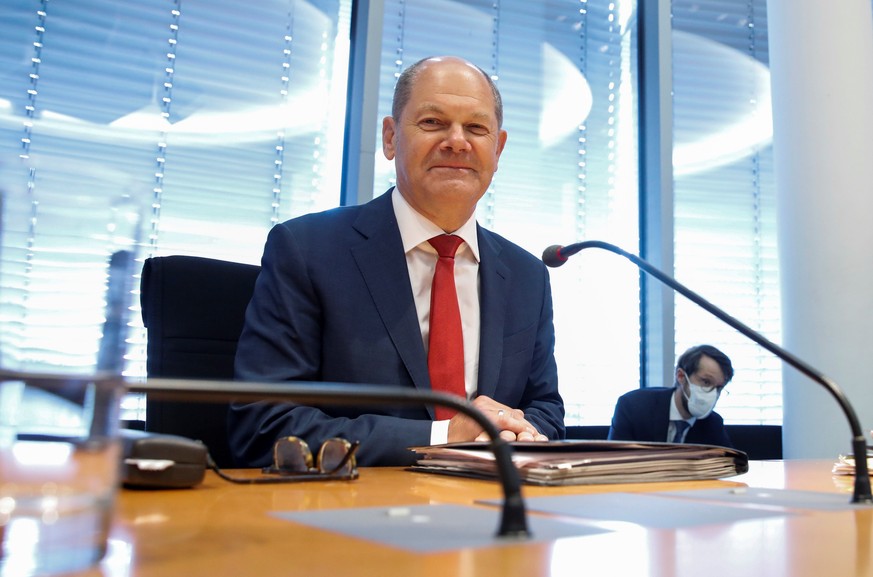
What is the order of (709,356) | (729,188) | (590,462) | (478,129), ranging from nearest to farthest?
(590,462)
(478,129)
(709,356)
(729,188)

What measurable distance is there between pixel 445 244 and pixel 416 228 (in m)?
0.08

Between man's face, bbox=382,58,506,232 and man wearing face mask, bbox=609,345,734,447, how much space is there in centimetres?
194

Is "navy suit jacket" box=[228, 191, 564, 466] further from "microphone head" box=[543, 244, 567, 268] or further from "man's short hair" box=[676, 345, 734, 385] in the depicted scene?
"man's short hair" box=[676, 345, 734, 385]

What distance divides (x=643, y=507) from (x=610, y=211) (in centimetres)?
349

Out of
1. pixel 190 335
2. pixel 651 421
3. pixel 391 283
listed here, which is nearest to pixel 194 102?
pixel 190 335

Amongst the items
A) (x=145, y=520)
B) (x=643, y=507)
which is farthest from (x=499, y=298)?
(x=145, y=520)

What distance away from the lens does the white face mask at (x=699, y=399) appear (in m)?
3.58

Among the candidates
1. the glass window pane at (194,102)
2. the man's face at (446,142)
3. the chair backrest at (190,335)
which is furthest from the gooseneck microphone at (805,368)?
the glass window pane at (194,102)

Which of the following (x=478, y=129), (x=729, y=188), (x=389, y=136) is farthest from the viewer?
(x=729, y=188)

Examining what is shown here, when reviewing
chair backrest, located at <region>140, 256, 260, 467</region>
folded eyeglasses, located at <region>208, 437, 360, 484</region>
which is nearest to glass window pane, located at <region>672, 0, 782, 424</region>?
chair backrest, located at <region>140, 256, 260, 467</region>

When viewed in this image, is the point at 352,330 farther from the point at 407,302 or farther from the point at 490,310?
the point at 490,310

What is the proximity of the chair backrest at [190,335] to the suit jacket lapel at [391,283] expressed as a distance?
324 millimetres

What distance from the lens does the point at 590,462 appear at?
38.0 inches

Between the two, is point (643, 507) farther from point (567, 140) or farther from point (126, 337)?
point (567, 140)
